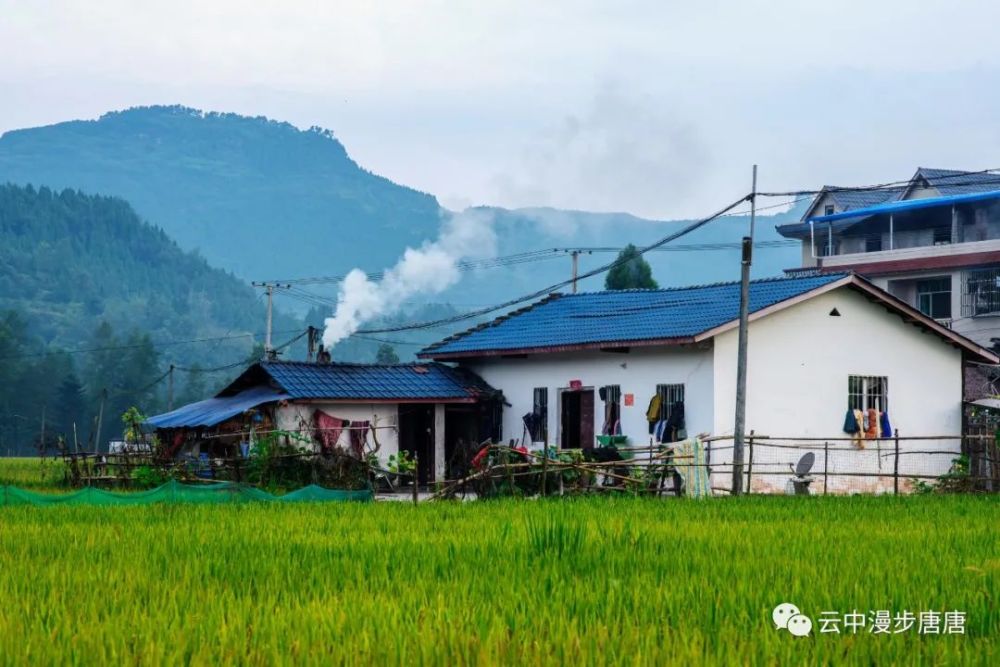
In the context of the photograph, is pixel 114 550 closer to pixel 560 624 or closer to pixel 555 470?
pixel 560 624

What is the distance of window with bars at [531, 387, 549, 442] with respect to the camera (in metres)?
28.6

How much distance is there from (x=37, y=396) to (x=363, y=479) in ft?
195

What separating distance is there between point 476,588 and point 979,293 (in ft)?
129

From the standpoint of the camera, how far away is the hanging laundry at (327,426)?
88.5 feet

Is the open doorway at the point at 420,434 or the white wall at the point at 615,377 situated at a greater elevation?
the white wall at the point at 615,377

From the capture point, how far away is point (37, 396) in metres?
78.2

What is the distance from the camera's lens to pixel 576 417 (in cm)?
2817

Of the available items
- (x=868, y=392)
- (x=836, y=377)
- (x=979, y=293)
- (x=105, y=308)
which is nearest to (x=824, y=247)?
(x=979, y=293)

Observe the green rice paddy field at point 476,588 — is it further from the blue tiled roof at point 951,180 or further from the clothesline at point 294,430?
the blue tiled roof at point 951,180

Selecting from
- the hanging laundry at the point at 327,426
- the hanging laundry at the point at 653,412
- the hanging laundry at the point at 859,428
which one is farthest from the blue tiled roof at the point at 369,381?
the hanging laundry at the point at 859,428

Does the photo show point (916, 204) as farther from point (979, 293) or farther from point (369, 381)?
point (369, 381)

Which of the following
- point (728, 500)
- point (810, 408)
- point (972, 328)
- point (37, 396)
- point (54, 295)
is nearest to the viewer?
point (728, 500)

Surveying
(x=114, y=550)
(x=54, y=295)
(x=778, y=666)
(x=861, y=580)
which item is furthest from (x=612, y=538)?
(x=54, y=295)

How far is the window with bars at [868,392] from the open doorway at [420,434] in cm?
866
